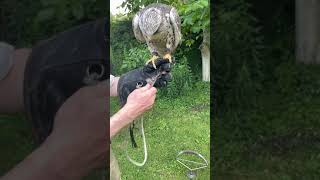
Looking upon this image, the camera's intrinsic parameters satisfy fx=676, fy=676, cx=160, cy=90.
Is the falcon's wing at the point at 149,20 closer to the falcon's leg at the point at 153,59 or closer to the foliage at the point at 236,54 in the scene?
the falcon's leg at the point at 153,59

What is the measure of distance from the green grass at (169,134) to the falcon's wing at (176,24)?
0.23m

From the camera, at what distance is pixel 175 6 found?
3.08 m

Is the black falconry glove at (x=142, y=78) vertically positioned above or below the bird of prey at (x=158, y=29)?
below

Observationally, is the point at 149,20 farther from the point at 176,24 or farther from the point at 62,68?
the point at 62,68

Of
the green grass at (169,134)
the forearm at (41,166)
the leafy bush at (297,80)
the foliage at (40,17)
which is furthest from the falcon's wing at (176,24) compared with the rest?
the leafy bush at (297,80)

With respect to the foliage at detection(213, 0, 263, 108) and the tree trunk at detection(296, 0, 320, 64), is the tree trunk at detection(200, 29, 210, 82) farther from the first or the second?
the tree trunk at detection(296, 0, 320, 64)

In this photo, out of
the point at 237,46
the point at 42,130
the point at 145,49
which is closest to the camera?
the point at 145,49

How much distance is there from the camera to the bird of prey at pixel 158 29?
3045 millimetres

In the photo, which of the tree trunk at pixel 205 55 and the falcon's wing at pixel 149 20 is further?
the tree trunk at pixel 205 55

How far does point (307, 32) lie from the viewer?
396cm

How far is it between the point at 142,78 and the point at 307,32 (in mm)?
1325

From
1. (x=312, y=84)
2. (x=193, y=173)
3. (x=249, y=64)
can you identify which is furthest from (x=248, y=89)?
(x=193, y=173)

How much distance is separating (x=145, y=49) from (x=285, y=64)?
3.89 ft

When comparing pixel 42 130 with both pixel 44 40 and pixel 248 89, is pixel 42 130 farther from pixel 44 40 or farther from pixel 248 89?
pixel 248 89
